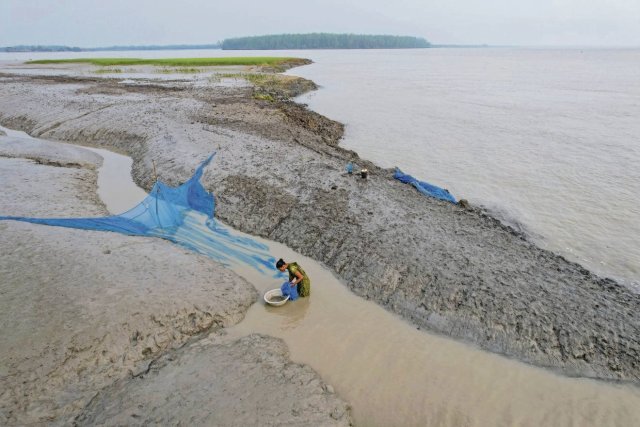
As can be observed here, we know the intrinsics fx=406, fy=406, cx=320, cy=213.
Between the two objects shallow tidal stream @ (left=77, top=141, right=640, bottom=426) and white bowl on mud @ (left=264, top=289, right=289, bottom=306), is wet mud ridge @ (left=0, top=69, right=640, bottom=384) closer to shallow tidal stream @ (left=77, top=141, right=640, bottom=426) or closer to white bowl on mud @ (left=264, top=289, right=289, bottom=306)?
shallow tidal stream @ (left=77, top=141, right=640, bottom=426)

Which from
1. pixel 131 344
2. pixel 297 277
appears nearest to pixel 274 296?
pixel 297 277

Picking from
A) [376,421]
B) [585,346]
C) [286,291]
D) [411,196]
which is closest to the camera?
[376,421]

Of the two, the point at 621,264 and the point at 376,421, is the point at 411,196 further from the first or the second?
the point at 376,421

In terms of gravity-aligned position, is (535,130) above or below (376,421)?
below

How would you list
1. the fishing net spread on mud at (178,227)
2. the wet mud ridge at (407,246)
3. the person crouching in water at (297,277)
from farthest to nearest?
the fishing net spread on mud at (178,227), the person crouching in water at (297,277), the wet mud ridge at (407,246)

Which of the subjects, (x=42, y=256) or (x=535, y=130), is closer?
(x=42, y=256)

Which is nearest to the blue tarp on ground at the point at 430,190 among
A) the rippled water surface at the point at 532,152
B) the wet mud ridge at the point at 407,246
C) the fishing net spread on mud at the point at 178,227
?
the wet mud ridge at the point at 407,246

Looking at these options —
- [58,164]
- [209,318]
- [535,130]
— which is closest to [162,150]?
[58,164]

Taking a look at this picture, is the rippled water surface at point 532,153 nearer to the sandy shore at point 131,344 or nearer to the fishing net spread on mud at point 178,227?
the fishing net spread on mud at point 178,227
